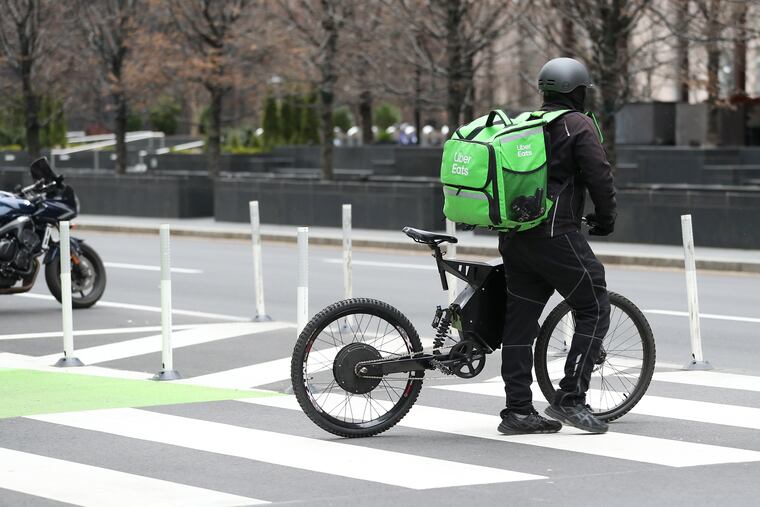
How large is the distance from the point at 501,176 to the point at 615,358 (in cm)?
145

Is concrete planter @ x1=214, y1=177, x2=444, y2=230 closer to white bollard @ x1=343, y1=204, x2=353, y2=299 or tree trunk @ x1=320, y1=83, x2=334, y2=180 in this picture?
tree trunk @ x1=320, y1=83, x2=334, y2=180

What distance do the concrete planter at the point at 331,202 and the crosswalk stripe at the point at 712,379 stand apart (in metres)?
14.2

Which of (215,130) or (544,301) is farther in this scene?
(215,130)

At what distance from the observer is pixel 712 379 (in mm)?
9984

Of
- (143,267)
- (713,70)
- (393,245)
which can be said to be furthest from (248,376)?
(713,70)

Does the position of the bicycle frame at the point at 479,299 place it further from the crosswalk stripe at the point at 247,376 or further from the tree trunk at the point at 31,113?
the tree trunk at the point at 31,113

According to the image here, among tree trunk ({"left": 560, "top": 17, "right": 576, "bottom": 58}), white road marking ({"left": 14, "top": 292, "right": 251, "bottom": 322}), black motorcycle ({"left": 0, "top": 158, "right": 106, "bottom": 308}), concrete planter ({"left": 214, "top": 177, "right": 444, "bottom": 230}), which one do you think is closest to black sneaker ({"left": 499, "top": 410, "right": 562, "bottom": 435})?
white road marking ({"left": 14, "top": 292, "right": 251, "bottom": 322})

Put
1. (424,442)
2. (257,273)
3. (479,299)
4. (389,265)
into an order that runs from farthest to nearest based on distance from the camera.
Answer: (389,265) < (257,273) < (479,299) < (424,442)

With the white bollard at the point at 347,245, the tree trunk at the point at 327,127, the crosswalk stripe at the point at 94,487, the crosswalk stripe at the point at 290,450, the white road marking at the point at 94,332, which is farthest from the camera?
the tree trunk at the point at 327,127

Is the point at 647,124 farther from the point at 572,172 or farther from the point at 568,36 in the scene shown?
the point at 572,172

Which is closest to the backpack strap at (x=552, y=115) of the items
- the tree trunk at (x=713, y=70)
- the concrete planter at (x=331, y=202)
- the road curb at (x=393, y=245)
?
the road curb at (x=393, y=245)

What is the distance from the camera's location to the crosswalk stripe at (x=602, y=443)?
24.2ft

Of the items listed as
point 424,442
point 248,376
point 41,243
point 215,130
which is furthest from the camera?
point 215,130

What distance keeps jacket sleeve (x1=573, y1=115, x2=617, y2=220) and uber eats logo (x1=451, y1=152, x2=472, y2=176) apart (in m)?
0.58
